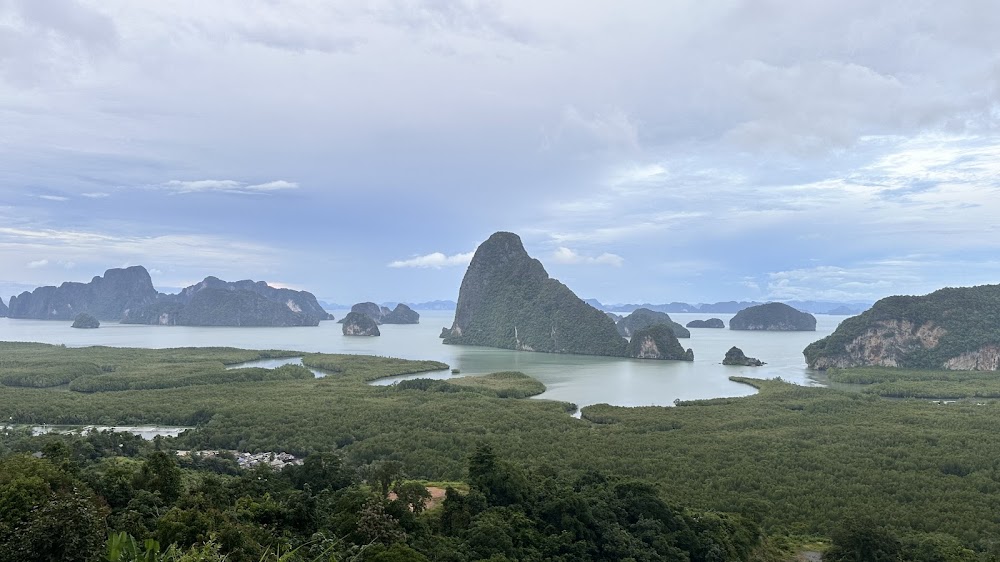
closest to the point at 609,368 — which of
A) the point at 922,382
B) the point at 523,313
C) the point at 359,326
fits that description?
the point at 922,382

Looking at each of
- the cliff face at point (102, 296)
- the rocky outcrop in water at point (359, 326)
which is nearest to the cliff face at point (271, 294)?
the cliff face at point (102, 296)

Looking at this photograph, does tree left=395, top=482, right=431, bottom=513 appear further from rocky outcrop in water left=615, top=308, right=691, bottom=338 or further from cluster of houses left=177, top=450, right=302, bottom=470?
rocky outcrop in water left=615, top=308, right=691, bottom=338

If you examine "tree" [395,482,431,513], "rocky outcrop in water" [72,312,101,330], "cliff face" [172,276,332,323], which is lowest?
"tree" [395,482,431,513]

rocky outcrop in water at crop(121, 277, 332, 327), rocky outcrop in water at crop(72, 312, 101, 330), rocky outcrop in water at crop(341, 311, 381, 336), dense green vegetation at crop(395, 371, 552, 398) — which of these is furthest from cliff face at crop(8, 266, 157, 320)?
dense green vegetation at crop(395, 371, 552, 398)

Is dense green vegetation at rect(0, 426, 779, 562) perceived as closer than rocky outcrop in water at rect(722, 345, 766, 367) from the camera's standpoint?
Yes

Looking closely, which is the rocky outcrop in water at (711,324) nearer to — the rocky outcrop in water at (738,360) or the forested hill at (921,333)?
the forested hill at (921,333)

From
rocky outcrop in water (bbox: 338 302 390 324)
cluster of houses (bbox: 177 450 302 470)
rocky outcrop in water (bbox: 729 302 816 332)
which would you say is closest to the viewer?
cluster of houses (bbox: 177 450 302 470)
